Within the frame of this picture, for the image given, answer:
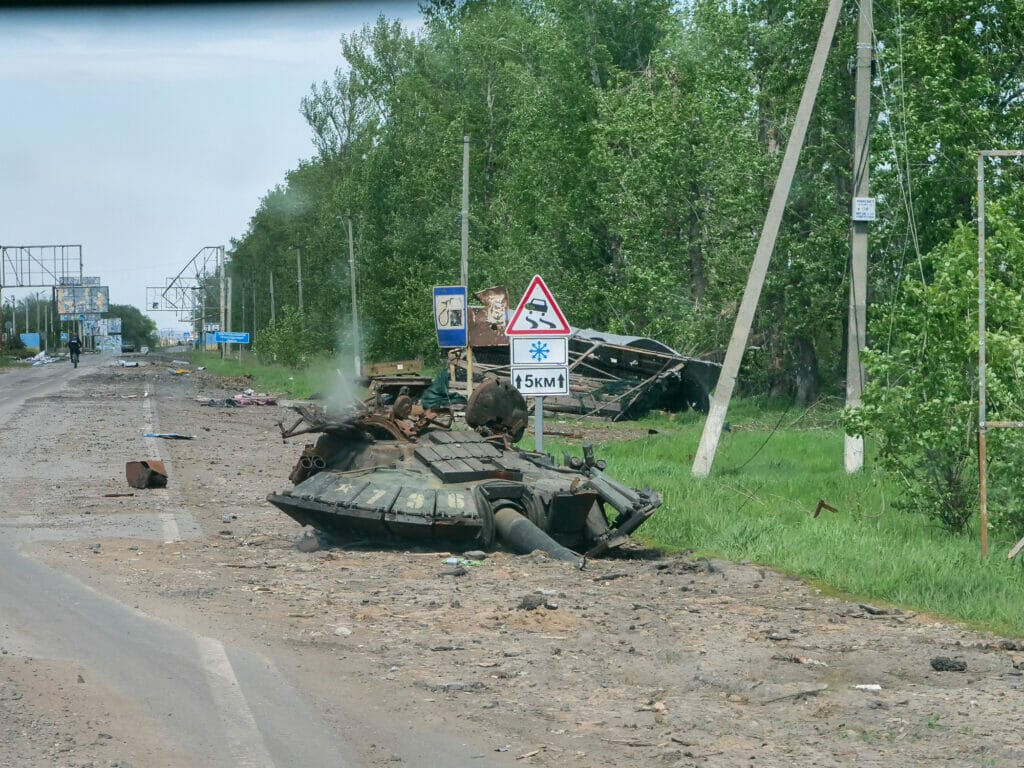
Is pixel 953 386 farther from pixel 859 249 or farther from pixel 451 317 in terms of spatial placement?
pixel 451 317

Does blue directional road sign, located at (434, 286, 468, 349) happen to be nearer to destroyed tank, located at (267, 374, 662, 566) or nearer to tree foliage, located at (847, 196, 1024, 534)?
destroyed tank, located at (267, 374, 662, 566)

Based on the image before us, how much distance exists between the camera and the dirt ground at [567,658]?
6242 millimetres

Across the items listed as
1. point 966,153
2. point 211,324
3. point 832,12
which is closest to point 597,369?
point 966,153

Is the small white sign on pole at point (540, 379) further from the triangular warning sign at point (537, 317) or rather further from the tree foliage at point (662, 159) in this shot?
the tree foliage at point (662, 159)

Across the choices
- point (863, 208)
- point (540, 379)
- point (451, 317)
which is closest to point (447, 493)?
point (540, 379)

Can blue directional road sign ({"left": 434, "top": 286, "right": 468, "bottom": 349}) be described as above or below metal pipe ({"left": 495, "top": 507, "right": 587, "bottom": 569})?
above

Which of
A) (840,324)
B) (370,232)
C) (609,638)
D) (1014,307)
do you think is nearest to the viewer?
(609,638)

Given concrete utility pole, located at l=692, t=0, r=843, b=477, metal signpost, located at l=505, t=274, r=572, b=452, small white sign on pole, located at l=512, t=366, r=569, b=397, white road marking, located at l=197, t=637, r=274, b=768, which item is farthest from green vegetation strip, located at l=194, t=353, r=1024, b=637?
white road marking, located at l=197, t=637, r=274, b=768

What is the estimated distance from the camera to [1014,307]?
39.7ft

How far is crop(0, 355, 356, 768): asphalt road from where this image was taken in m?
6.15

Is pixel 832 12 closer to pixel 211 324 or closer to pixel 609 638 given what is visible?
pixel 609 638

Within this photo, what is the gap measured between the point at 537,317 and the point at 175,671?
901 cm

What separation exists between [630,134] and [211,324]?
103m

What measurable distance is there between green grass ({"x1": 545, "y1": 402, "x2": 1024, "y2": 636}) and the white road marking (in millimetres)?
4860
